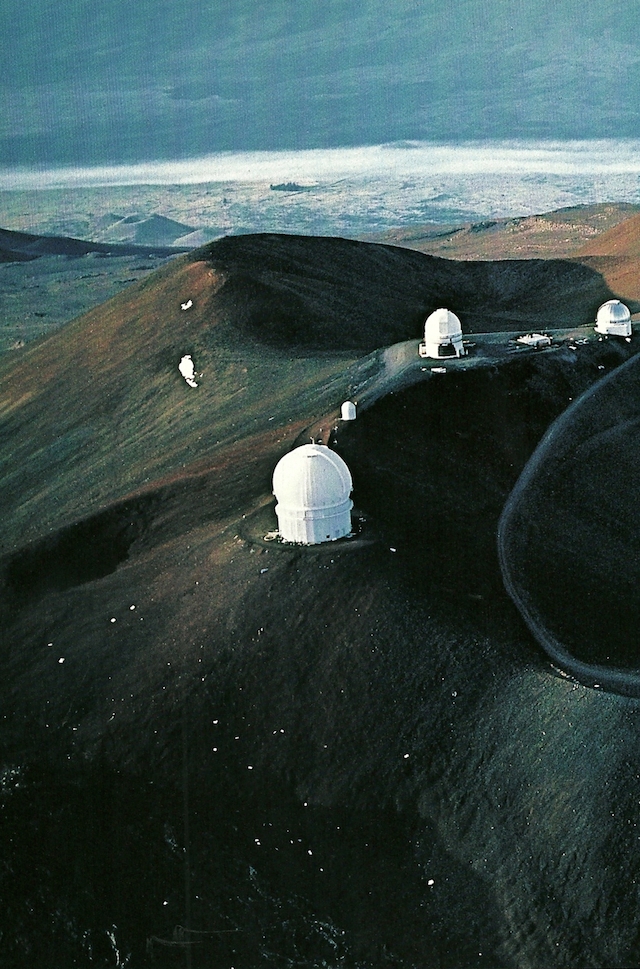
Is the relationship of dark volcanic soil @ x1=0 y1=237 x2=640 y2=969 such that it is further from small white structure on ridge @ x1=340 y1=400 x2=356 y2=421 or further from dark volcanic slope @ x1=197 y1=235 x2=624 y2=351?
dark volcanic slope @ x1=197 y1=235 x2=624 y2=351

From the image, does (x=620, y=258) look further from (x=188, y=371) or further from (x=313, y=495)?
(x=313, y=495)

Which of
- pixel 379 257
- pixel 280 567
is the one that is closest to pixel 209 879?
pixel 280 567

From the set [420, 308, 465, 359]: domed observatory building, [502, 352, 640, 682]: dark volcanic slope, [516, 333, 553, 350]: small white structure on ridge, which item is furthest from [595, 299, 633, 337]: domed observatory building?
[420, 308, 465, 359]: domed observatory building

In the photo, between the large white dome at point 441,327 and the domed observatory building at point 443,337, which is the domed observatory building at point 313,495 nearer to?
the domed observatory building at point 443,337

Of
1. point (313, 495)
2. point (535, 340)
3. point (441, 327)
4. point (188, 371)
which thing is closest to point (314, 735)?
point (313, 495)

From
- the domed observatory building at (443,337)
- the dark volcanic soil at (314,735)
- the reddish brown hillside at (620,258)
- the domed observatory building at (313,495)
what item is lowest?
the dark volcanic soil at (314,735)

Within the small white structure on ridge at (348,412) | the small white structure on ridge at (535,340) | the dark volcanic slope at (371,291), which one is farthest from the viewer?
the dark volcanic slope at (371,291)

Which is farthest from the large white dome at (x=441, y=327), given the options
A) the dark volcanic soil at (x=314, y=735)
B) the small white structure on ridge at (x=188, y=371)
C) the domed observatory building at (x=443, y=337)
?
the small white structure on ridge at (x=188, y=371)
